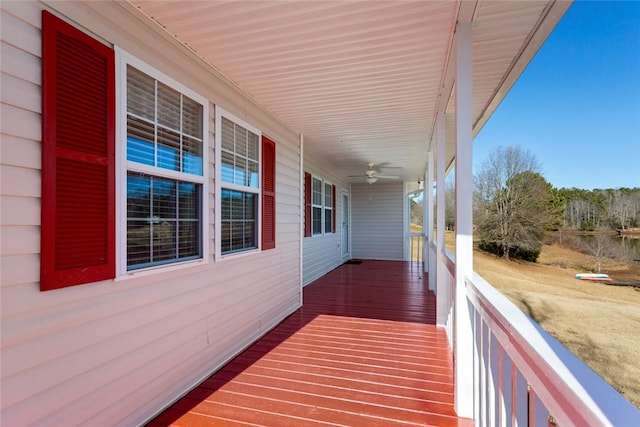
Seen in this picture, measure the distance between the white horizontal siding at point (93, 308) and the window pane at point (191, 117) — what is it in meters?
0.13

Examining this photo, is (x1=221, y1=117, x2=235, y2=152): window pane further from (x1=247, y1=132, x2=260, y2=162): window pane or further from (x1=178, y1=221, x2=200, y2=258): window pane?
(x1=178, y1=221, x2=200, y2=258): window pane

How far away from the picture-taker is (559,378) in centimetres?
81

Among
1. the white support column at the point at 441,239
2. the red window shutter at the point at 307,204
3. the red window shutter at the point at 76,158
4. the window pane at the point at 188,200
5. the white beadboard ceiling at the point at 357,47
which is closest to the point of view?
the red window shutter at the point at 76,158

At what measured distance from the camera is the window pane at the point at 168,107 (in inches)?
90.3

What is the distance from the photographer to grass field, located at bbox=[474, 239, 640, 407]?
252 cm

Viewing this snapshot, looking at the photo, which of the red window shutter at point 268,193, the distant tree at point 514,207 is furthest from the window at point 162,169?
the distant tree at point 514,207

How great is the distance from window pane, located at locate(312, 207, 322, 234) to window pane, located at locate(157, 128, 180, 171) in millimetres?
4668

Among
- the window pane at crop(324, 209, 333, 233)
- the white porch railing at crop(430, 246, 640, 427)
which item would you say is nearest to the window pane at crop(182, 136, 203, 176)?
the white porch railing at crop(430, 246, 640, 427)

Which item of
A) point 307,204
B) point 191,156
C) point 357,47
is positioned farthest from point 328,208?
point 357,47

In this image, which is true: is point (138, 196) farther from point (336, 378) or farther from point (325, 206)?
point (325, 206)

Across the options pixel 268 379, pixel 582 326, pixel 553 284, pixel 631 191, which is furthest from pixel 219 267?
pixel 582 326

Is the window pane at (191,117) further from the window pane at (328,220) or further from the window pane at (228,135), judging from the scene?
the window pane at (328,220)

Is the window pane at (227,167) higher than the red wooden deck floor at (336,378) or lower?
higher

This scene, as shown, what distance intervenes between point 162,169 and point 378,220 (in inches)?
350
